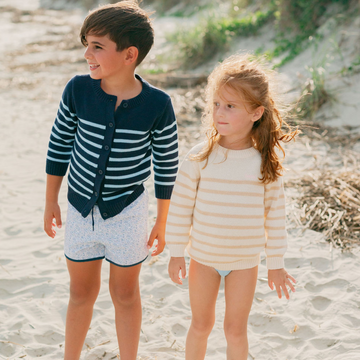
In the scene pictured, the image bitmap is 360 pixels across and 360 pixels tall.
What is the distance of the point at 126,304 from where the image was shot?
2104 millimetres

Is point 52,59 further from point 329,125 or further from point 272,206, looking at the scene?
point 272,206

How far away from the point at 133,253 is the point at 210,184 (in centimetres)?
49

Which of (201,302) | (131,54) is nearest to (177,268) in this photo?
(201,302)

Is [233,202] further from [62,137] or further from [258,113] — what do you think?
[62,137]

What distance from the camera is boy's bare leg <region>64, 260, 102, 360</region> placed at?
2.07 metres

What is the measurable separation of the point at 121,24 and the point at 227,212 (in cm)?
92

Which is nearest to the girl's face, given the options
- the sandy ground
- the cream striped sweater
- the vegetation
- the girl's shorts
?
the cream striped sweater

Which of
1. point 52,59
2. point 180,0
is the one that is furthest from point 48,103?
point 180,0

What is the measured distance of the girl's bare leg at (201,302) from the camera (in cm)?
198

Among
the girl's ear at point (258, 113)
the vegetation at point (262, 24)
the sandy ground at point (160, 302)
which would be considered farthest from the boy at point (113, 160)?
the vegetation at point (262, 24)

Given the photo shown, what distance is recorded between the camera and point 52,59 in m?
11.8

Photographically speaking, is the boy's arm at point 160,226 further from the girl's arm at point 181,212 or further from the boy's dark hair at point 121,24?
the boy's dark hair at point 121,24

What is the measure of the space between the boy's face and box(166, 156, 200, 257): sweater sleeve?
0.51m

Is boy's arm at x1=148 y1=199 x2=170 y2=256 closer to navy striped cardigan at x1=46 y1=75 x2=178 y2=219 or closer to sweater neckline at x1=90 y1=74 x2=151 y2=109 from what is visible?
navy striped cardigan at x1=46 y1=75 x2=178 y2=219
